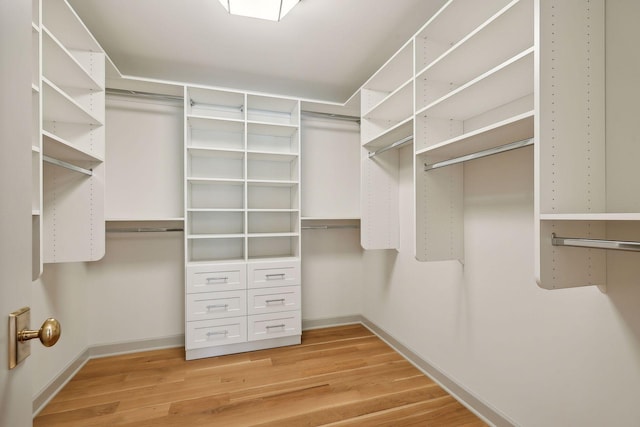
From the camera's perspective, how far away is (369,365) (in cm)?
248

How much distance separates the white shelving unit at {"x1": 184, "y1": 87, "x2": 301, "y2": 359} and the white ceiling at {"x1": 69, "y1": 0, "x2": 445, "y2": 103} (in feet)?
0.81

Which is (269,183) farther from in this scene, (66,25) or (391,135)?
(66,25)

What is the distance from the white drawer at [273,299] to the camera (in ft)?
8.95

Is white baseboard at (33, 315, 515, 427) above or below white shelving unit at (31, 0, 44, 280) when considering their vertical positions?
below

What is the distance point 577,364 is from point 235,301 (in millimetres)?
2356

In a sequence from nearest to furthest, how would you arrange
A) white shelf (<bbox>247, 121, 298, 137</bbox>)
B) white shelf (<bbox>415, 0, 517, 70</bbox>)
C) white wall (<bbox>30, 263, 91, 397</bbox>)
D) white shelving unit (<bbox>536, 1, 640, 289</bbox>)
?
white shelving unit (<bbox>536, 1, 640, 289</bbox>), white shelf (<bbox>415, 0, 517, 70</bbox>), white wall (<bbox>30, 263, 91, 397</bbox>), white shelf (<bbox>247, 121, 298, 137</bbox>)

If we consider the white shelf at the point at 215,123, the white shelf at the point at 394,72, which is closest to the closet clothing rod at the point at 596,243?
the white shelf at the point at 394,72

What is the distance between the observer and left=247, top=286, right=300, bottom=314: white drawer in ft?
8.95

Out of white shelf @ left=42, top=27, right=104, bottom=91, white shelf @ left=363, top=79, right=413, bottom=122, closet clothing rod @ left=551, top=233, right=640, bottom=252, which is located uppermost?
white shelf @ left=42, top=27, right=104, bottom=91

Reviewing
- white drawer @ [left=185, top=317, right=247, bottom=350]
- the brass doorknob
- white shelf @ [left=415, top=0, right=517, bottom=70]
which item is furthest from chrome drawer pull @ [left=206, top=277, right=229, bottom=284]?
white shelf @ [left=415, top=0, right=517, bottom=70]

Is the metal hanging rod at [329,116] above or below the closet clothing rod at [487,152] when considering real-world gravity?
→ above

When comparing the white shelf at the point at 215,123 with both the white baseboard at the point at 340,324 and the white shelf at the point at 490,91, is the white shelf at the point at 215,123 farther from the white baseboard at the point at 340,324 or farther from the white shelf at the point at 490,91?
the white baseboard at the point at 340,324

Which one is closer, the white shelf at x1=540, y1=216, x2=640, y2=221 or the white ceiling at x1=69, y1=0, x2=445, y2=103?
the white shelf at x1=540, y1=216, x2=640, y2=221

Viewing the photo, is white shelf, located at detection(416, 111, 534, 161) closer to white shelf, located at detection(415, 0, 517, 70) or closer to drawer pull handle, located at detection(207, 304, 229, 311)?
white shelf, located at detection(415, 0, 517, 70)
